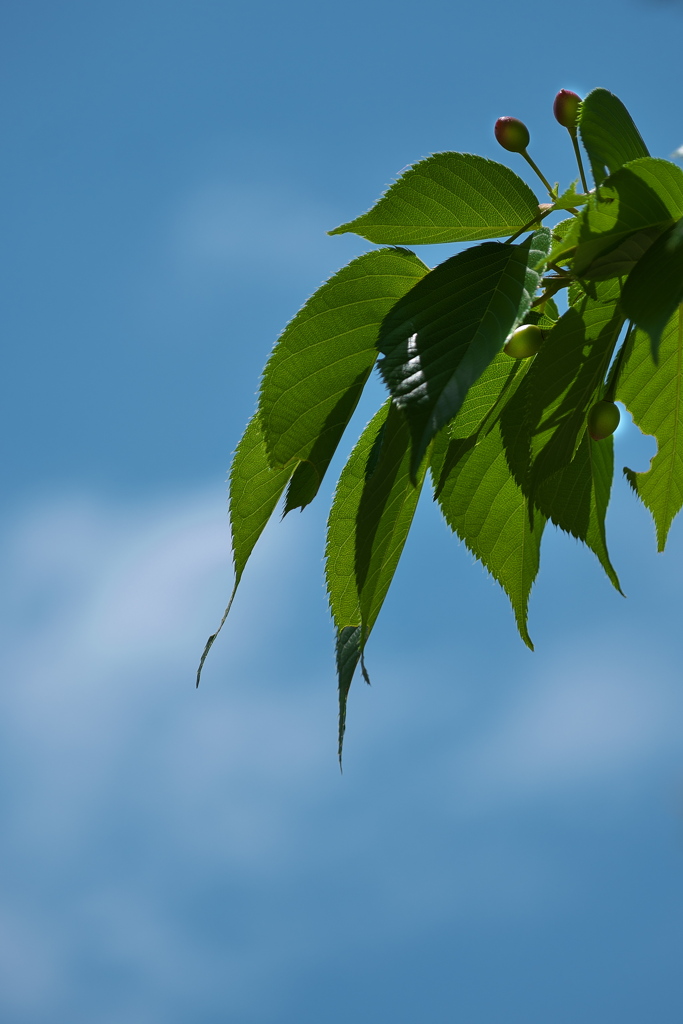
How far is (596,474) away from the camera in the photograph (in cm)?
78

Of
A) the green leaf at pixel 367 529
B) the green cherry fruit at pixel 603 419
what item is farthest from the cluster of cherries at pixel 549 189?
the green leaf at pixel 367 529

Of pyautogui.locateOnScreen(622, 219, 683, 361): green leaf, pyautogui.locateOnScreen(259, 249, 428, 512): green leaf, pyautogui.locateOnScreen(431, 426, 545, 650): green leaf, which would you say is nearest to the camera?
pyautogui.locateOnScreen(622, 219, 683, 361): green leaf

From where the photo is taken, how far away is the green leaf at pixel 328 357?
27.2 inches

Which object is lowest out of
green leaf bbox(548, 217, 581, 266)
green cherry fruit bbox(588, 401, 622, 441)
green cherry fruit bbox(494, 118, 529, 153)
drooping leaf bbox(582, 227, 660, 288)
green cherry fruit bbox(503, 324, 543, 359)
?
green cherry fruit bbox(588, 401, 622, 441)

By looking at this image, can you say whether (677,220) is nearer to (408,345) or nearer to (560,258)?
(560,258)

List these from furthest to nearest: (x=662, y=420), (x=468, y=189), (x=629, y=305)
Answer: (x=662, y=420) < (x=468, y=189) < (x=629, y=305)

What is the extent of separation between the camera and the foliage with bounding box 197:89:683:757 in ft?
2.04

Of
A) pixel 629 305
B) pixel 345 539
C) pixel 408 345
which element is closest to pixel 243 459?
pixel 345 539

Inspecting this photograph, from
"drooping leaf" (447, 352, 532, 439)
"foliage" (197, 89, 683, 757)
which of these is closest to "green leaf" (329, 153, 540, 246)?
"foliage" (197, 89, 683, 757)

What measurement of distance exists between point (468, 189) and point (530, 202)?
46mm

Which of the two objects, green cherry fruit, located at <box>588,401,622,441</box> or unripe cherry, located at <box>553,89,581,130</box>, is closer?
green cherry fruit, located at <box>588,401,622,441</box>

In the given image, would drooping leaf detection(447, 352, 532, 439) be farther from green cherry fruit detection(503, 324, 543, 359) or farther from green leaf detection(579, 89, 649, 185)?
green leaf detection(579, 89, 649, 185)

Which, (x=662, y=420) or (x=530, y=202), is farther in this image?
(x=662, y=420)

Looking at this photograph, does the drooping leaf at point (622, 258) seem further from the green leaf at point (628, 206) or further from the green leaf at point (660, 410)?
the green leaf at point (660, 410)
